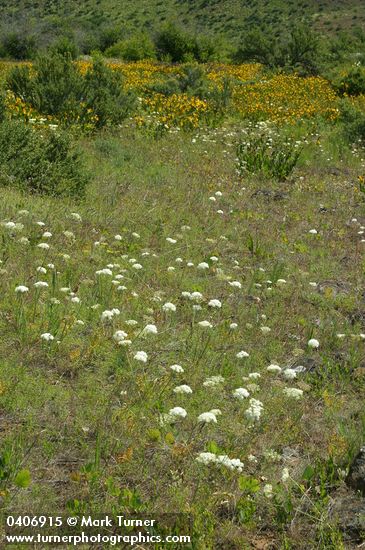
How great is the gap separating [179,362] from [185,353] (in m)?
0.18

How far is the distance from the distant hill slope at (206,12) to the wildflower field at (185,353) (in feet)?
141

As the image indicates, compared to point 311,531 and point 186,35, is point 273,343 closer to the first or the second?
point 311,531

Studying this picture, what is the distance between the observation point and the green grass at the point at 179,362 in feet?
10.7

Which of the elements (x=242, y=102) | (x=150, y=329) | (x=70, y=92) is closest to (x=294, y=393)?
(x=150, y=329)

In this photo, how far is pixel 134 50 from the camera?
29.7m

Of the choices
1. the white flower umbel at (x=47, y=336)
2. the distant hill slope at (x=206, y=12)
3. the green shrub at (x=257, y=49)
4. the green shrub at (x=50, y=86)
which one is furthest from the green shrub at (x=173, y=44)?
the white flower umbel at (x=47, y=336)

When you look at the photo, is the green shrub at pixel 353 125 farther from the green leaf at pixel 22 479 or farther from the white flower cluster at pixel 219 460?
the green leaf at pixel 22 479

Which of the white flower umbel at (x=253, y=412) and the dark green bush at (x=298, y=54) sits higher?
the white flower umbel at (x=253, y=412)

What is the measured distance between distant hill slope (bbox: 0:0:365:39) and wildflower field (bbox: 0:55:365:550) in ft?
141

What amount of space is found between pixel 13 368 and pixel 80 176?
4536mm

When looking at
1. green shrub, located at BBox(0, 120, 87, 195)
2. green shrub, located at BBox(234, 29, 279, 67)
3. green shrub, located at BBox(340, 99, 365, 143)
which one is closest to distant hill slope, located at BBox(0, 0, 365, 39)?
green shrub, located at BBox(234, 29, 279, 67)

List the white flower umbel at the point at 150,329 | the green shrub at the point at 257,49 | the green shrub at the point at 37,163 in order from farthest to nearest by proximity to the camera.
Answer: the green shrub at the point at 257,49 → the green shrub at the point at 37,163 → the white flower umbel at the point at 150,329

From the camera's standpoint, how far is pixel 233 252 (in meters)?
7.22

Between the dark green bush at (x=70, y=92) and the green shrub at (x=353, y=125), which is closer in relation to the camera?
the dark green bush at (x=70, y=92)
